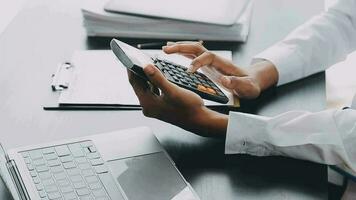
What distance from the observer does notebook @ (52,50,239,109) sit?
97 centimetres

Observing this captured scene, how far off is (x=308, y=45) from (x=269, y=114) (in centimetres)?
25

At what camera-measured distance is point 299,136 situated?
2.88 feet

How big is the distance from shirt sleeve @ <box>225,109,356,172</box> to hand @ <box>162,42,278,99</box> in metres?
0.12

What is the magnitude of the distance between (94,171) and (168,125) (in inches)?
7.3

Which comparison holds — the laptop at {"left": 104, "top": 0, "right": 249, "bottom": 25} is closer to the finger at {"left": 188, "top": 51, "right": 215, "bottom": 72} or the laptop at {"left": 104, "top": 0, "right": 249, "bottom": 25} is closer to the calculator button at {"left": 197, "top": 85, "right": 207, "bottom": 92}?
the finger at {"left": 188, "top": 51, "right": 215, "bottom": 72}

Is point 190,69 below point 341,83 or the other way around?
the other way around

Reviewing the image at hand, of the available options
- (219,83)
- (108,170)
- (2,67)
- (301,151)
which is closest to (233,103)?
(219,83)

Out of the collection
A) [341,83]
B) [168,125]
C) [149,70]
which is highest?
[149,70]

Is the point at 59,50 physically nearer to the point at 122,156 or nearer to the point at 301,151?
the point at 122,156

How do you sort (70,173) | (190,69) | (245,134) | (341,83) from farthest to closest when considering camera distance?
(341,83), (190,69), (245,134), (70,173)

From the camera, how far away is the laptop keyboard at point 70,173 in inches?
29.0

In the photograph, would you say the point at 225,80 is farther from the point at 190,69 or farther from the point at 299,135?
the point at 299,135

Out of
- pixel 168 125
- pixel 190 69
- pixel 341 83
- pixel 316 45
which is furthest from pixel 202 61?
pixel 341 83

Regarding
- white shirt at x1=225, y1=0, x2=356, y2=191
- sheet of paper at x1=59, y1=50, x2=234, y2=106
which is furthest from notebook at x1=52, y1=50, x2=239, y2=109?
white shirt at x1=225, y1=0, x2=356, y2=191
